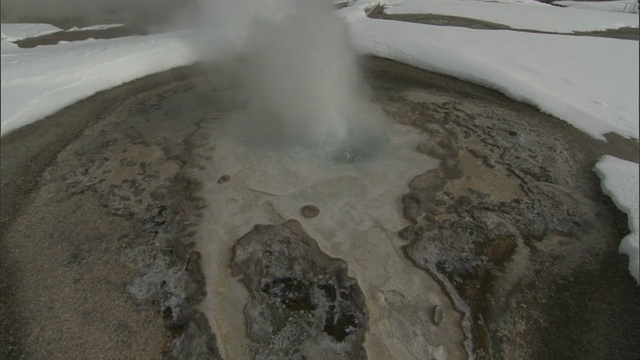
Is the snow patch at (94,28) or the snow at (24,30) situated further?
the snow patch at (94,28)

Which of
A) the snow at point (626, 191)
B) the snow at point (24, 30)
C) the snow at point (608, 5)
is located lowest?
the snow at point (608, 5)

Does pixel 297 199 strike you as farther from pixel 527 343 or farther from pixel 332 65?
pixel 332 65

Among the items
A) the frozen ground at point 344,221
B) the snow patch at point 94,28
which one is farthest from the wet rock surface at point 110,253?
the snow patch at point 94,28

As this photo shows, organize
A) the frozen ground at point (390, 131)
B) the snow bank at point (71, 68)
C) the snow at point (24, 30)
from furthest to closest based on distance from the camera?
1. the snow at point (24, 30)
2. the snow bank at point (71, 68)
3. the frozen ground at point (390, 131)

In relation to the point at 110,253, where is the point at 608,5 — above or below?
below

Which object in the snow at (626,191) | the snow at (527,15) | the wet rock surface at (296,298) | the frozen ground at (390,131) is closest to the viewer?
the wet rock surface at (296,298)

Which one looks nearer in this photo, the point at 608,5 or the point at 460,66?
the point at 460,66

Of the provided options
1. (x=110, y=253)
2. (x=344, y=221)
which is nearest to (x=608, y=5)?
(x=344, y=221)

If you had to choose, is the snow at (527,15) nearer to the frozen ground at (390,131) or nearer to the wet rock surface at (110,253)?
the frozen ground at (390,131)

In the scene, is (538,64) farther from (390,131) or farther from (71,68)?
(71,68)
